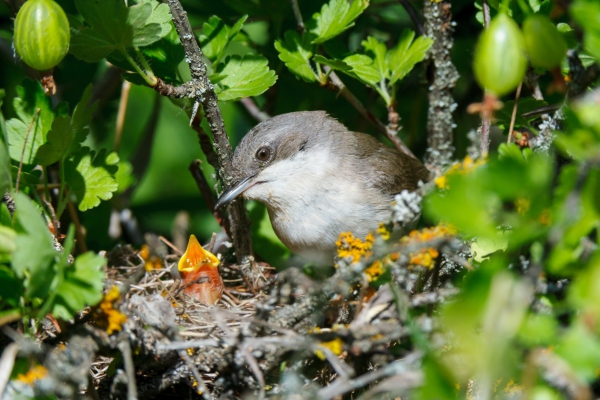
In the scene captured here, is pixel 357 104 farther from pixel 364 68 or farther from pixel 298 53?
pixel 298 53

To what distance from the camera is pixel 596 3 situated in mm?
1485

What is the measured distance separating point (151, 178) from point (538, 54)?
419 cm

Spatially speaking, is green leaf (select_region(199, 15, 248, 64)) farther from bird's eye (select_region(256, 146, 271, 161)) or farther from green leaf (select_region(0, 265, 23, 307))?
green leaf (select_region(0, 265, 23, 307))

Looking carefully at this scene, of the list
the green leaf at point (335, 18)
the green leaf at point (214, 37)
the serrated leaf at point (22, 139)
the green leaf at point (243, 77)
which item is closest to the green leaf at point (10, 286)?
the serrated leaf at point (22, 139)

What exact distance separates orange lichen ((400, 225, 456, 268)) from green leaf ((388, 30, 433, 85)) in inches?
46.8

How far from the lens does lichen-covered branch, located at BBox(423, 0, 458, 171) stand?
324 cm

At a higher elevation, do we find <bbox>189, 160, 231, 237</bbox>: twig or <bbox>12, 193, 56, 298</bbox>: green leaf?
<bbox>12, 193, 56, 298</bbox>: green leaf

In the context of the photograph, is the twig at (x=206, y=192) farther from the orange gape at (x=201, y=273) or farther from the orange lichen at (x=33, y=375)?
the orange lichen at (x=33, y=375)

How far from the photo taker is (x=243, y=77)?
2.86 m

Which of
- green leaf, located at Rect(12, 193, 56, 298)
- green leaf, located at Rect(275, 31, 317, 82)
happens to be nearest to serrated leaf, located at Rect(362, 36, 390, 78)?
green leaf, located at Rect(275, 31, 317, 82)

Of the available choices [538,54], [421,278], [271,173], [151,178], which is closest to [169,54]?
[271,173]

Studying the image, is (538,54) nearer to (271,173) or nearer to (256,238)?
(271,173)

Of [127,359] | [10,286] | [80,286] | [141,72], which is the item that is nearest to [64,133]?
[141,72]

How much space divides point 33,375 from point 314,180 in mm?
1745
